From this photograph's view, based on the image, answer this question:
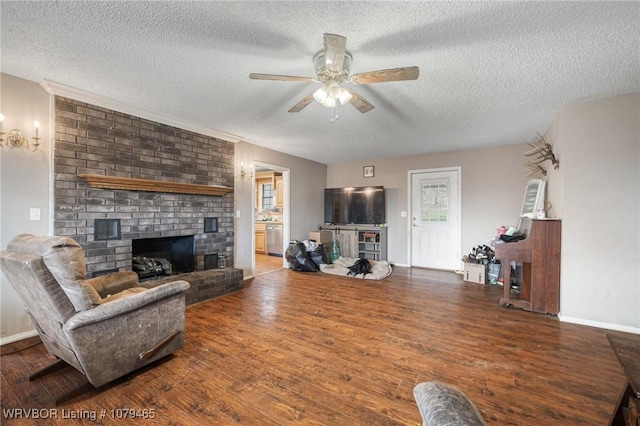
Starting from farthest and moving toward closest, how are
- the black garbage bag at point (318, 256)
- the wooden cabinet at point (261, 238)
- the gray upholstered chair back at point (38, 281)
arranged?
the wooden cabinet at point (261, 238) → the black garbage bag at point (318, 256) → the gray upholstered chair back at point (38, 281)

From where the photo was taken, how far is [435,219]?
17.9 feet

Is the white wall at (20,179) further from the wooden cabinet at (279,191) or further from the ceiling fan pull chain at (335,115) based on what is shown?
the wooden cabinet at (279,191)

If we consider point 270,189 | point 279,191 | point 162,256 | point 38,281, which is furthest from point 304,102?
point 270,189

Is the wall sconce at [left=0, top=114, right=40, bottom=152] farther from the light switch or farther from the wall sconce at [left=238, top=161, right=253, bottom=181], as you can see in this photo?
the wall sconce at [left=238, top=161, right=253, bottom=181]

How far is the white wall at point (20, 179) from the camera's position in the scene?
235 centimetres

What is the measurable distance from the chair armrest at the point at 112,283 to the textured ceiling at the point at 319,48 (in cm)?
179

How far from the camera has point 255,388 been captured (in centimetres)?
177

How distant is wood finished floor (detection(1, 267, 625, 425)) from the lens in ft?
5.16

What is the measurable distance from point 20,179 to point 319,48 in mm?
2920

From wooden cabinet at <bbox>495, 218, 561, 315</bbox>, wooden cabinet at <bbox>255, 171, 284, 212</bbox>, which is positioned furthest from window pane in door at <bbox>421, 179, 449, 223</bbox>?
wooden cabinet at <bbox>255, 171, 284, 212</bbox>

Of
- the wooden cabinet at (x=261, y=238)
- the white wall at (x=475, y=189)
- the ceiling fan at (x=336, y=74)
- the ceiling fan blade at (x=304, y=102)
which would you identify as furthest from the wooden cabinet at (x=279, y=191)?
the ceiling fan at (x=336, y=74)

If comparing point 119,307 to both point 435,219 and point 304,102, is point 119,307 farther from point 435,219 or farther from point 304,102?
point 435,219

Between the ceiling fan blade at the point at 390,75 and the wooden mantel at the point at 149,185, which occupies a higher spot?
the ceiling fan blade at the point at 390,75

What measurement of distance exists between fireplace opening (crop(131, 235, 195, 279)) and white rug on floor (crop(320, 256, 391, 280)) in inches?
97.7
